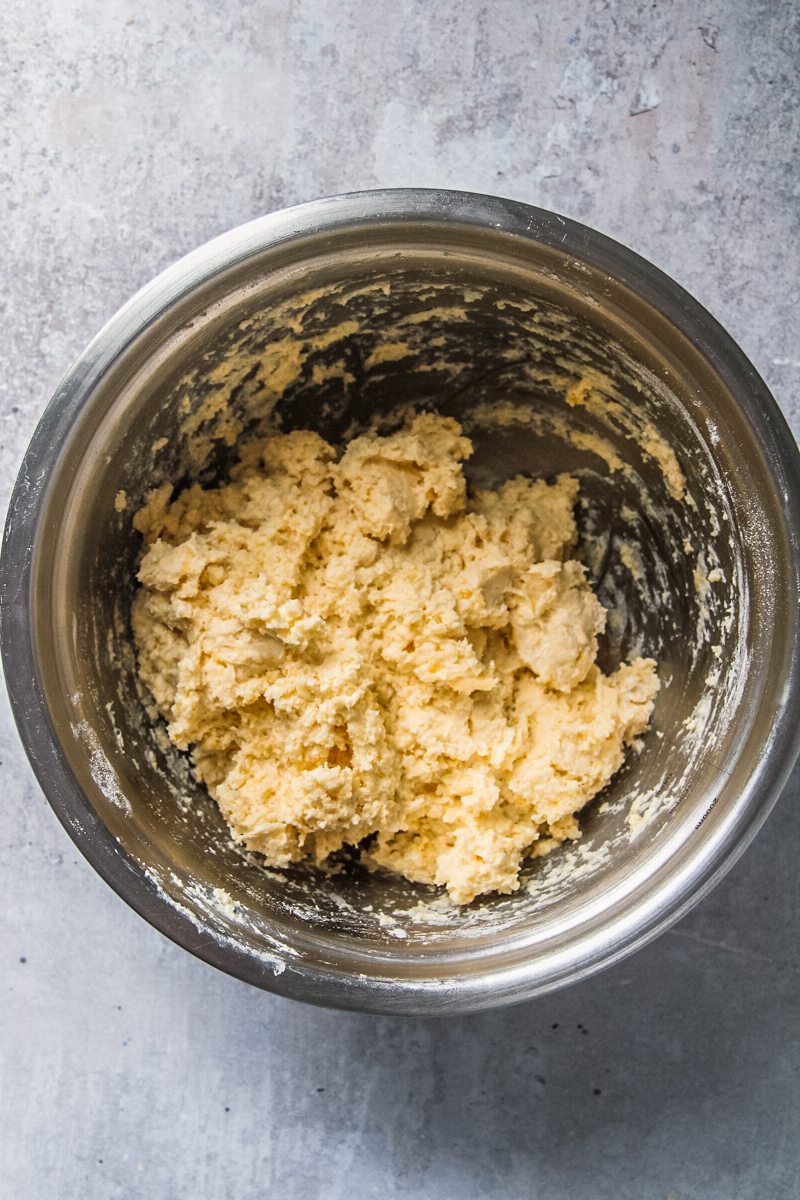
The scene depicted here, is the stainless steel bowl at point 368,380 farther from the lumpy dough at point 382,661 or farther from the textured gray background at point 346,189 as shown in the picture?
the textured gray background at point 346,189

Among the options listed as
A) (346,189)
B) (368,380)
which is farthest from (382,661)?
(346,189)

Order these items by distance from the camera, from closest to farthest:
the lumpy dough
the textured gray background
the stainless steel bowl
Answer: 1. the stainless steel bowl
2. the lumpy dough
3. the textured gray background

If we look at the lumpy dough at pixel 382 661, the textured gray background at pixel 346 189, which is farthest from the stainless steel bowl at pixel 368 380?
the textured gray background at pixel 346 189

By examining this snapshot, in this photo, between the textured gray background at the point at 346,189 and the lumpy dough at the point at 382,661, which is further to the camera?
the textured gray background at the point at 346,189

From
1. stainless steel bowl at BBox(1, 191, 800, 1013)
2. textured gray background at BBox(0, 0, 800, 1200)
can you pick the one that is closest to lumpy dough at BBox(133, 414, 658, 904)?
stainless steel bowl at BBox(1, 191, 800, 1013)

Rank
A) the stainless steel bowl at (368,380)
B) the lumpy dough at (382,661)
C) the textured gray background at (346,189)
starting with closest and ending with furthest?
the stainless steel bowl at (368,380) < the lumpy dough at (382,661) < the textured gray background at (346,189)

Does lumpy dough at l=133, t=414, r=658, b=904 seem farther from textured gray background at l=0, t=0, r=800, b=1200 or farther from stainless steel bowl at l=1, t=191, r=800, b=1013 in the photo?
textured gray background at l=0, t=0, r=800, b=1200
